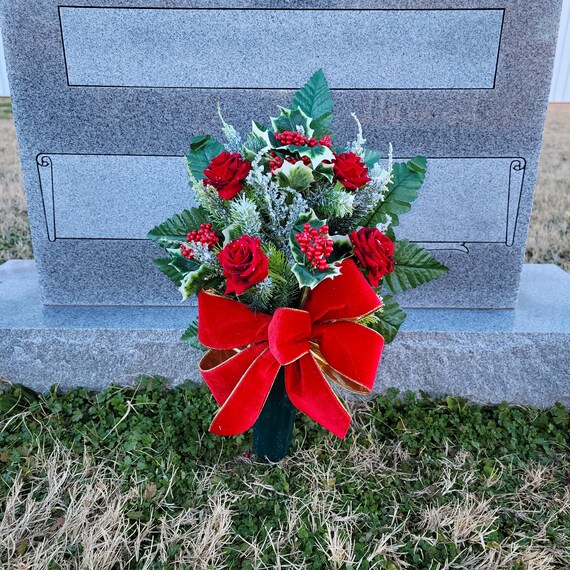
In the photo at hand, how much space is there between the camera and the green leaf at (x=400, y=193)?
6.07 feet

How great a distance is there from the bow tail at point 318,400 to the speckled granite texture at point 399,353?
3.05 ft

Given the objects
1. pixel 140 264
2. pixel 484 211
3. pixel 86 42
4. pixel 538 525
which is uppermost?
pixel 86 42

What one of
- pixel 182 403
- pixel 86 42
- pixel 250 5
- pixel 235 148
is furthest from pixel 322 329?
pixel 86 42

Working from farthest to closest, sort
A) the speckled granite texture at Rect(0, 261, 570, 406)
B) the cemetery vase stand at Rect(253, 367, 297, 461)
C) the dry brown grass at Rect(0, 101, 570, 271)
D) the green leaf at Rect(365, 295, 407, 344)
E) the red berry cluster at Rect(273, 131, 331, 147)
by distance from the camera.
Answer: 1. the dry brown grass at Rect(0, 101, 570, 271)
2. the speckled granite texture at Rect(0, 261, 570, 406)
3. the cemetery vase stand at Rect(253, 367, 297, 461)
4. the green leaf at Rect(365, 295, 407, 344)
5. the red berry cluster at Rect(273, 131, 331, 147)

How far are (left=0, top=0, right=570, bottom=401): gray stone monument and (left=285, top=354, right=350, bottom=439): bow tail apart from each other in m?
0.94

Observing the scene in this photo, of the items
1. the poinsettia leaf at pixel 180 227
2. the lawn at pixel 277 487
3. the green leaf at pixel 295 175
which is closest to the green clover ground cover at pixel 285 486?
the lawn at pixel 277 487

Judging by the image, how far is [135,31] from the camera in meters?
2.45

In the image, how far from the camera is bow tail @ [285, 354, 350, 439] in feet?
5.80

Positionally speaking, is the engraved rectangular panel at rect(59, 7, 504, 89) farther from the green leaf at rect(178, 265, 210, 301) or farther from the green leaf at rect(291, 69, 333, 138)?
the green leaf at rect(178, 265, 210, 301)

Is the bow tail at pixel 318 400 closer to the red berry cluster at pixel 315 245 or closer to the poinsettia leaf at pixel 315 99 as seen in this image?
the red berry cluster at pixel 315 245

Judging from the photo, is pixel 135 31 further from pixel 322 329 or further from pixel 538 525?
pixel 538 525

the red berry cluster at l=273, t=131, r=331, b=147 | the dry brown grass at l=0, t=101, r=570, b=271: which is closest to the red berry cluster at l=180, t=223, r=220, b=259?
the red berry cluster at l=273, t=131, r=331, b=147

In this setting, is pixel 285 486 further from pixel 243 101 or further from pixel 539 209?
pixel 539 209

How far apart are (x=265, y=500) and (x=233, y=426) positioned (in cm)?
50
